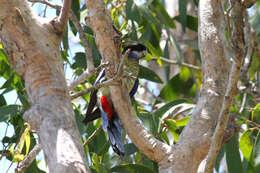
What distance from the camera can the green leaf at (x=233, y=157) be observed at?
92.0 inches

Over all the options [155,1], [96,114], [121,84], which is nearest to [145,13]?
[155,1]

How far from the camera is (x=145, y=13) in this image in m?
2.76

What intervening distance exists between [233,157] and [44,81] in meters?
1.34

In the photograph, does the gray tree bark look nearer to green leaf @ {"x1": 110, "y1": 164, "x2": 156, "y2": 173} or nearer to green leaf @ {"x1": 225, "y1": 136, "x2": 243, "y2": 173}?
green leaf @ {"x1": 110, "y1": 164, "x2": 156, "y2": 173}

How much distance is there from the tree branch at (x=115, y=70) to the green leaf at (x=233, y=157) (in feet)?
2.07

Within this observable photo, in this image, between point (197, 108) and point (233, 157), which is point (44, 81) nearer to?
point (197, 108)

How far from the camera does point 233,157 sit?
238 centimetres

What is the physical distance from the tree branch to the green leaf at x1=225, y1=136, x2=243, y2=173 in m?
0.63

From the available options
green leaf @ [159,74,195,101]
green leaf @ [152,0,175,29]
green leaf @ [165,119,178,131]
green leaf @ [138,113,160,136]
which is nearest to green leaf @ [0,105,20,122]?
green leaf @ [138,113,160,136]

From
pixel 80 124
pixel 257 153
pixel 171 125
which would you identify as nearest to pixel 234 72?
pixel 257 153

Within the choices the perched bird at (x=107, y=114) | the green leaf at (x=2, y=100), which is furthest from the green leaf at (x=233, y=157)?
the green leaf at (x=2, y=100)

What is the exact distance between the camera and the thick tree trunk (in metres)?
1.31

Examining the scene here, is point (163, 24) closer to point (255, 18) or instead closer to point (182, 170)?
point (255, 18)

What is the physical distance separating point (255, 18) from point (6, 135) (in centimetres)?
186
